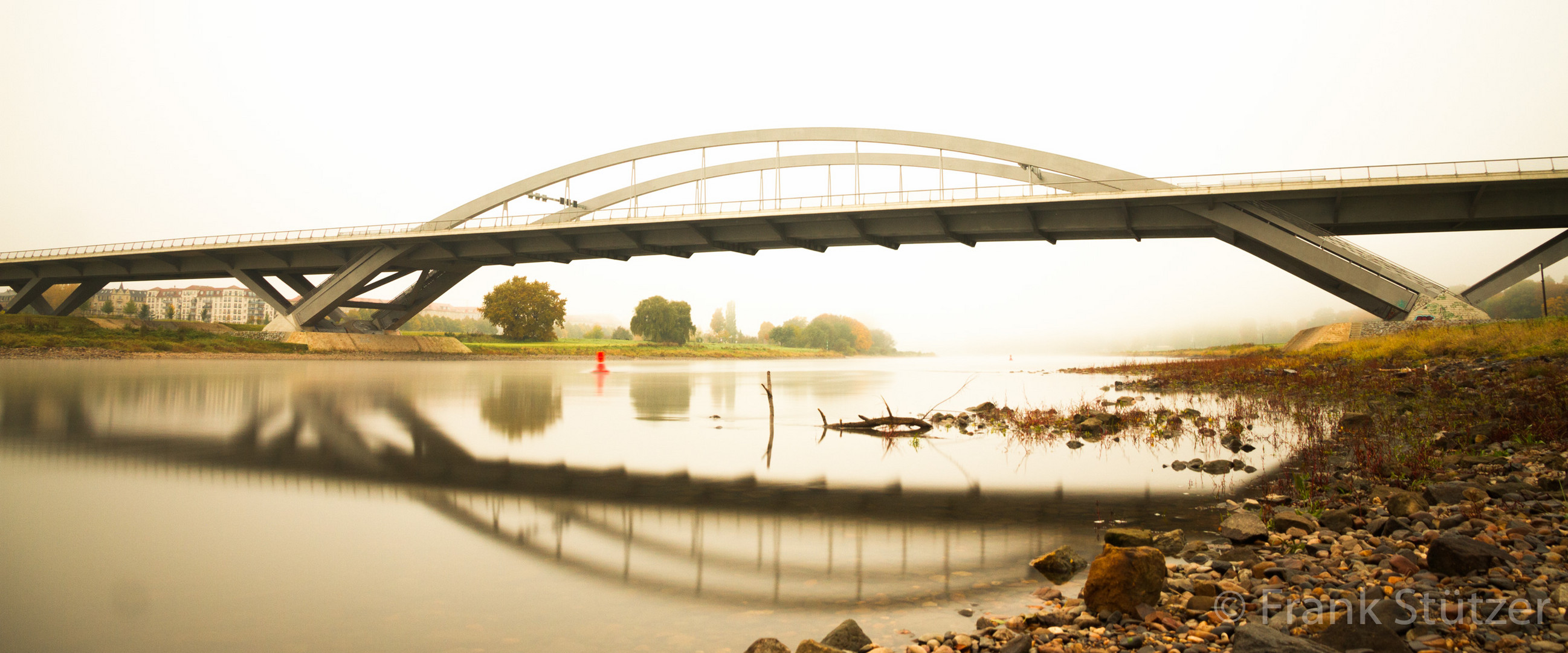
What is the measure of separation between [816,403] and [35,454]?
16.7 m

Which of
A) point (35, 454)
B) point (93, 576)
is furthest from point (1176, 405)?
point (35, 454)

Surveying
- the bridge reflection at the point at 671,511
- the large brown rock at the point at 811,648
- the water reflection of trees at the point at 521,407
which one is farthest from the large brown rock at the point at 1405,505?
the water reflection of trees at the point at 521,407

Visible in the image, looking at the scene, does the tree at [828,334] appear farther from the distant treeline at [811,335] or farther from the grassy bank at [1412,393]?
the grassy bank at [1412,393]

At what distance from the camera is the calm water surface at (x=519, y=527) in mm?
4309

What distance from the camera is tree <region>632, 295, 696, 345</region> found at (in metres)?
109

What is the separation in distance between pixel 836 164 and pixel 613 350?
5320 cm

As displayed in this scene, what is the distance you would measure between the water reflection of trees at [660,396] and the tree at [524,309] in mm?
53321

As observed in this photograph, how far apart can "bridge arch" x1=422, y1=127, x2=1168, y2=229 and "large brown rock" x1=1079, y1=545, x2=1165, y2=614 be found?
3146 centimetres

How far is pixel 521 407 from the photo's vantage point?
19.5 meters

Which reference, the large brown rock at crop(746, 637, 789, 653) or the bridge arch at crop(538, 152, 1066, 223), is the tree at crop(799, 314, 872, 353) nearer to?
the bridge arch at crop(538, 152, 1066, 223)

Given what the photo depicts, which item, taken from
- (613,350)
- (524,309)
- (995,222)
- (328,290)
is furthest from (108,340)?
(995,222)

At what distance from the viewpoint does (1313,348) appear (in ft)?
104

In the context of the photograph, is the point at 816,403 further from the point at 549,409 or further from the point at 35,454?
the point at 35,454

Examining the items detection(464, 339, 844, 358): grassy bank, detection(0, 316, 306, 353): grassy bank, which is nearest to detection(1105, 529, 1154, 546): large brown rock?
detection(0, 316, 306, 353): grassy bank
